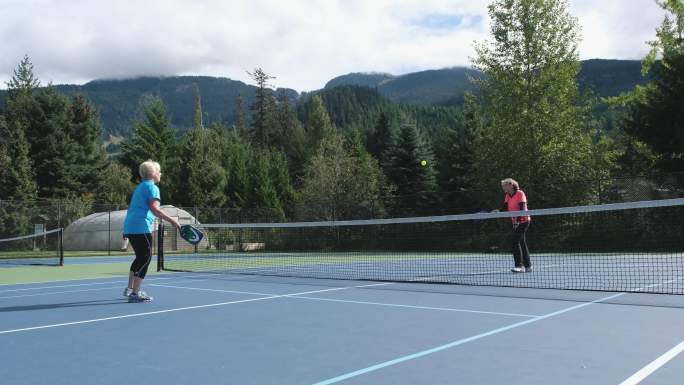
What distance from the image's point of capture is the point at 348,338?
4770 mm

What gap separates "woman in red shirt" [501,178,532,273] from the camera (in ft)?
34.0

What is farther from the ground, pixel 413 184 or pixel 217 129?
pixel 217 129

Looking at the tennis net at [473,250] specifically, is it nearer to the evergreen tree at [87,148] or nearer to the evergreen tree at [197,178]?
the evergreen tree at [197,178]

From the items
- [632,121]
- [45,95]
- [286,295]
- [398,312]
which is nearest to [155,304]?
[286,295]

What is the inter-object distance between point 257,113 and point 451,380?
73580mm

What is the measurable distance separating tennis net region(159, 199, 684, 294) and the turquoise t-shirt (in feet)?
13.8

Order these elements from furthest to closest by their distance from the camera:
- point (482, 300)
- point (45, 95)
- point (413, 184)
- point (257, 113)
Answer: point (257, 113), point (45, 95), point (413, 184), point (482, 300)

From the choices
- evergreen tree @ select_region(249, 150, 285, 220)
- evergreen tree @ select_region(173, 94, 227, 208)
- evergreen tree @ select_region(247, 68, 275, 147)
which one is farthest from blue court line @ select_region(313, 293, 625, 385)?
evergreen tree @ select_region(247, 68, 275, 147)

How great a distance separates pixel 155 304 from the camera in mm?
7035

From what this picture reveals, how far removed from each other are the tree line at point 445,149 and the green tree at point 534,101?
5cm

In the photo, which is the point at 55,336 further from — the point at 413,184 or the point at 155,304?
the point at 413,184

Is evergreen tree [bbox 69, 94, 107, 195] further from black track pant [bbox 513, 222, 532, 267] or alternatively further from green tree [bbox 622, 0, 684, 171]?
black track pant [bbox 513, 222, 532, 267]

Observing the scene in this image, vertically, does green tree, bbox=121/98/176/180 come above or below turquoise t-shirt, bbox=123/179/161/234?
above

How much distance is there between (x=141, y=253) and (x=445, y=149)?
33194 mm
